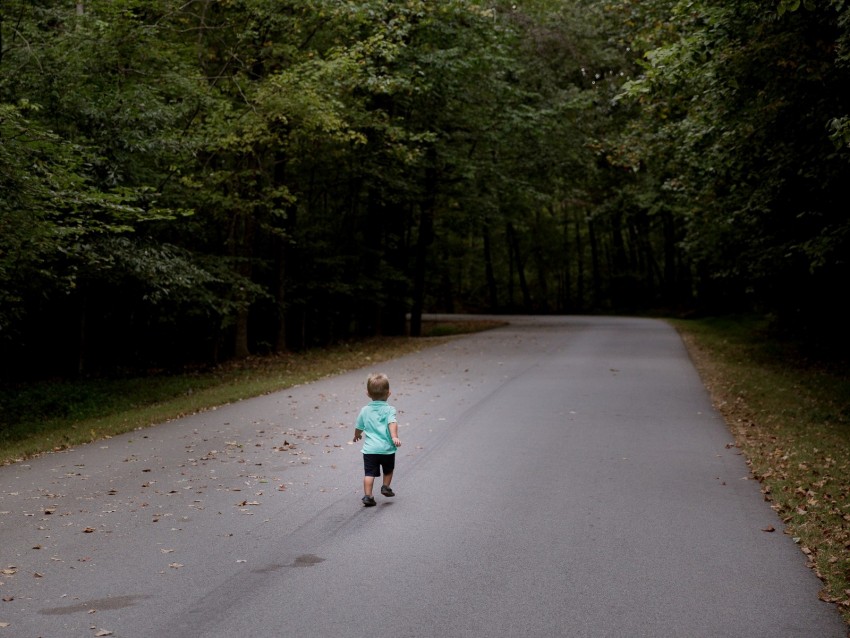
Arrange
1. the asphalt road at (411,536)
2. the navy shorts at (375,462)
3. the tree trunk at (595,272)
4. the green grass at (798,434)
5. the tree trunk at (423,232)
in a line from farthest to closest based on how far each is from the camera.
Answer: the tree trunk at (595,272) → the tree trunk at (423,232) → the navy shorts at (375,462) → the green grass at (798,434) → the asphalt road at (411,536)

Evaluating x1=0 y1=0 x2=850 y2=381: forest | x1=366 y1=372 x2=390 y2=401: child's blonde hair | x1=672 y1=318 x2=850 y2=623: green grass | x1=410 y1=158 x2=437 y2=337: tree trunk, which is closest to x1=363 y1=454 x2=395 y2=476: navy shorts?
x1=366 y1=372 x2=390 y2=401: child's blonde hair

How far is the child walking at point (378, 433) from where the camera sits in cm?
751

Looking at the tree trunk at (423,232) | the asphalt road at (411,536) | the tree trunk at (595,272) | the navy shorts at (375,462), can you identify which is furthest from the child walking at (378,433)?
the tree trunk at (595,272)

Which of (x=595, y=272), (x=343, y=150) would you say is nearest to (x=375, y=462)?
(x=343, y=150)

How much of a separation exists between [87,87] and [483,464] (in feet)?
34.7

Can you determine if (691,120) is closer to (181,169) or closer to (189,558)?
(181,169)

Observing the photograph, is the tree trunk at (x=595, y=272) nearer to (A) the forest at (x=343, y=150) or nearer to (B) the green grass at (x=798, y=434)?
(A) the forest at (x=343, y=150)

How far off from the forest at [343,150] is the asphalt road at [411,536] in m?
4.01

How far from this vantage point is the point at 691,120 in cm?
1502

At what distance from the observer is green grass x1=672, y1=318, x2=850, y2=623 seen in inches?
249

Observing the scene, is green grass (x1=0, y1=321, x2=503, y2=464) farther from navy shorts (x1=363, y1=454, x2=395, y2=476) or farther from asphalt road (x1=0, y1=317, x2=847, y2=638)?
navy shorts (x1=363, y1=454, x2=395, y2=476)

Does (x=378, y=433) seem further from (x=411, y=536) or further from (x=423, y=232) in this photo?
(x=423, y=232)

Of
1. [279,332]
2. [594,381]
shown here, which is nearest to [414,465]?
[594,381]

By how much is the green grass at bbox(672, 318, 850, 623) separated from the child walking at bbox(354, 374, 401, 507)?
11.9ft
